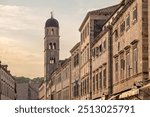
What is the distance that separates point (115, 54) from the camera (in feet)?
105

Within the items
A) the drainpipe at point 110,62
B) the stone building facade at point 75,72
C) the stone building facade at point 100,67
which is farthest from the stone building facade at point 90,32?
the drainpipe at point 110,62

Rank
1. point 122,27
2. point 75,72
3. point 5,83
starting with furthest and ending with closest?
point 5,83, point 75,72, point 122,27

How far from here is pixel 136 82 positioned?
2436 centimetres

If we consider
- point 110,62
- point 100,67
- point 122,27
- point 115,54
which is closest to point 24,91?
point 100,67

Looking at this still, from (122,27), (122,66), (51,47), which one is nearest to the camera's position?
(122,27)

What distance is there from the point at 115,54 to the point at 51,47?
326 feet

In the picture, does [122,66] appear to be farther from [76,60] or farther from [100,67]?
[76,60]

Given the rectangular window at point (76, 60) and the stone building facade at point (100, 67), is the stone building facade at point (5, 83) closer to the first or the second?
the rectangular window at point (76, 60)

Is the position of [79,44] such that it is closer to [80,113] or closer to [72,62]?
[72,62]

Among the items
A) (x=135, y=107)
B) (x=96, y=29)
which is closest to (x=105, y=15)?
(x=96, y=29)

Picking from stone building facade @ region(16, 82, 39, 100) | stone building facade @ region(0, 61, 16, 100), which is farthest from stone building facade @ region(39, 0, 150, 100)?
stone building facade @ region(16, 82, 39, 100)

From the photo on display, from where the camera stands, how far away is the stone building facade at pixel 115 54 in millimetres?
22859

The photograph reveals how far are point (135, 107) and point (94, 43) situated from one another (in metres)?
35.4

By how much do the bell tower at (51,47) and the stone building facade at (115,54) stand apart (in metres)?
65.6
